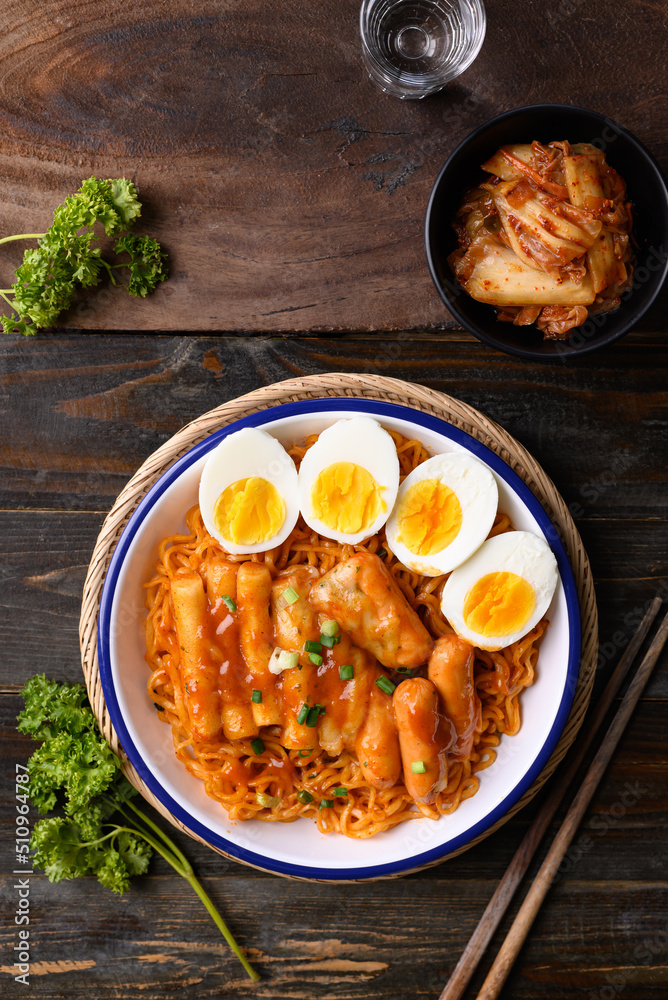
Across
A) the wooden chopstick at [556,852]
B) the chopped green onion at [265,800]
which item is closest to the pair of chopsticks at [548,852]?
the wooden chopstick at [556,852]

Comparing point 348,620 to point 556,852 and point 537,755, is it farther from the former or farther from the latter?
point 556,852

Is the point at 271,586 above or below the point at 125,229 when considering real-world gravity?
below

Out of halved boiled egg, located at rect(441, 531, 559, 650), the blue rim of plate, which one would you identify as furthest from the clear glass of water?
halved boiled egg, located at rect(441, 531, 559, 650)

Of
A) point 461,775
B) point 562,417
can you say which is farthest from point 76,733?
point 562,417

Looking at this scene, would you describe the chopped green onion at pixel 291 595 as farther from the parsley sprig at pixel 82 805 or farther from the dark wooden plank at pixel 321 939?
the dark wooden plank at pixel 321 939

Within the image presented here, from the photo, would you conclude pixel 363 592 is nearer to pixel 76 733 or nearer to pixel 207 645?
pixel 207 645

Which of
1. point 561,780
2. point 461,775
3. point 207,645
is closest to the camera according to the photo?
point 207,645
